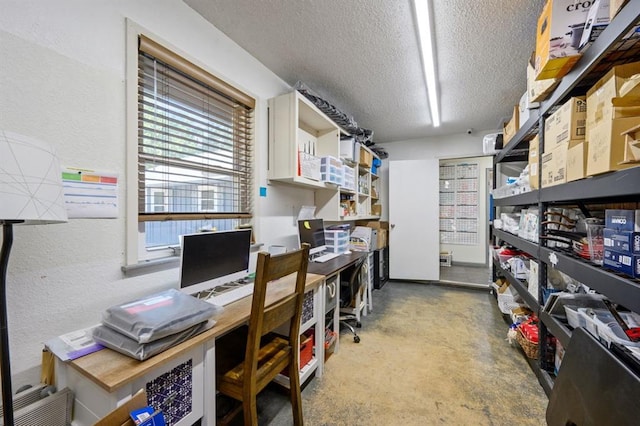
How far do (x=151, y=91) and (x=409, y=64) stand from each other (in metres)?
2.08

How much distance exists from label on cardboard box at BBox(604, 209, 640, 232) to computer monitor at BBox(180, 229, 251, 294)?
188cm

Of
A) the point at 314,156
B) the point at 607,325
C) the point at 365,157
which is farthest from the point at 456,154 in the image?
the point at 607,325

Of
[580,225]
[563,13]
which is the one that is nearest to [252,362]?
[580,225]

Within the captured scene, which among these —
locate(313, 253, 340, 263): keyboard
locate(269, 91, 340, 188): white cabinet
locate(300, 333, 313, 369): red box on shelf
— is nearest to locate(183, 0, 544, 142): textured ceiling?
locate(269, 91, 340, 188): white cabinet

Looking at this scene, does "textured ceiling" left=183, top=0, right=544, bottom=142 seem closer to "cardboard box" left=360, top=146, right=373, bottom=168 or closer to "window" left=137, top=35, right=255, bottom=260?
"window" left=137, top=35, right=255, bottom=260

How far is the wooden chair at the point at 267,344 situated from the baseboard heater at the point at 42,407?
570mm

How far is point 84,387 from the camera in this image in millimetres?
934

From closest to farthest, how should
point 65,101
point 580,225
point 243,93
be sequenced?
point 65,101 → point 580,225 → point 243,93

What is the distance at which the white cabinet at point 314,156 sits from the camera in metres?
2.39

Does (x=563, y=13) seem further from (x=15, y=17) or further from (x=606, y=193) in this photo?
(x=15, y=17)

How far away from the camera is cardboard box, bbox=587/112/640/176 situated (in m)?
1.00

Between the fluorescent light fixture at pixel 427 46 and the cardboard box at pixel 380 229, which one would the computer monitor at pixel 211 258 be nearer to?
the fluorescent light fixture at pixel 427 46

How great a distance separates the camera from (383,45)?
2.08 meters

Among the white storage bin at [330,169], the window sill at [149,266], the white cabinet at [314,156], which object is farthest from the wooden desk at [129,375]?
the white storage bin at [330,169]
